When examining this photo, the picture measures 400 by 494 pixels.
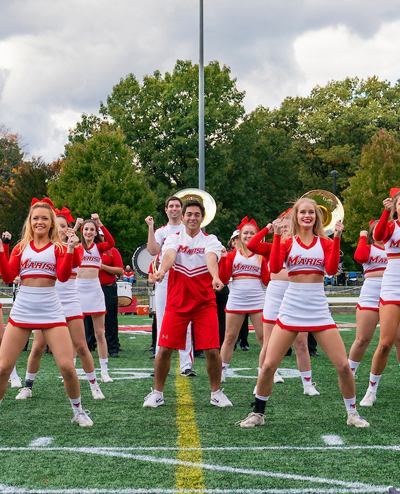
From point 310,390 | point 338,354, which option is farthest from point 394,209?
point 310,390

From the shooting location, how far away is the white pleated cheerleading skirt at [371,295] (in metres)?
6.64

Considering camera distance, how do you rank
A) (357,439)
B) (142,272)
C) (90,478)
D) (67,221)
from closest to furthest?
(90,478)
(357,439)
(67,221)
(142,272)

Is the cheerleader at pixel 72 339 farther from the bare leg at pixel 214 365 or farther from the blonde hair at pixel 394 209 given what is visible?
the blonde hair at pixel 394 209

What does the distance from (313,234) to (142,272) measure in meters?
11.0

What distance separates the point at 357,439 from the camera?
4.67 meters

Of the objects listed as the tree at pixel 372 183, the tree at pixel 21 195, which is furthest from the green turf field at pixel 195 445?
the tree at pixel 21 195

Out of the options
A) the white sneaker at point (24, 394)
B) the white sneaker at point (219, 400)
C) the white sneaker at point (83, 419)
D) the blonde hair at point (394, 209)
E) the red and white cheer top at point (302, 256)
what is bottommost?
the white sneaker at point (24, 394)

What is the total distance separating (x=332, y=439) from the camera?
4.67 m

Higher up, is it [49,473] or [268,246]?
[268,246]

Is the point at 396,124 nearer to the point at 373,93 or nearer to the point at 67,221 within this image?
the point at 373,93

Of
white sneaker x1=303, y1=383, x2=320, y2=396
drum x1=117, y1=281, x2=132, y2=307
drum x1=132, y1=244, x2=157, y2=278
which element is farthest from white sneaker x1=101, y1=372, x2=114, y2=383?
drum x1=117, y1=281, x2=132, y2=307

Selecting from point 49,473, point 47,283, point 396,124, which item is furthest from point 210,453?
point 396,124

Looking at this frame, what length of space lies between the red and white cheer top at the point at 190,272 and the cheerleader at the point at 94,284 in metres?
1.73

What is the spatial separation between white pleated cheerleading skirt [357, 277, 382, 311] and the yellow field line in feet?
7.18
